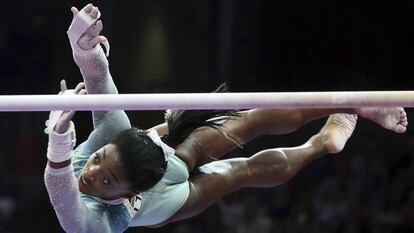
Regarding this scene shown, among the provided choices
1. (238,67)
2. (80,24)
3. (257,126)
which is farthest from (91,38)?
(238,67)

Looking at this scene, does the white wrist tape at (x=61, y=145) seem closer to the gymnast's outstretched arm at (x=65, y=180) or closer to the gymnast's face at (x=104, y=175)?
the gymnast's outstretched arm at (x=65, y=180)

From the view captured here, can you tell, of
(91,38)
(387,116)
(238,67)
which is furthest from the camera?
(238,67)

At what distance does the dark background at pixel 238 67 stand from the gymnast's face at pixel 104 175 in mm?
956

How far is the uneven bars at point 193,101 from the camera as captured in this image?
43.9 inches

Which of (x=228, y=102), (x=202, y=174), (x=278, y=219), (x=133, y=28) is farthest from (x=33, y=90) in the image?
(x=228, y=102)

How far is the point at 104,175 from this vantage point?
4.09ft

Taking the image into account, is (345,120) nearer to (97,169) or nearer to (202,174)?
(202,174)

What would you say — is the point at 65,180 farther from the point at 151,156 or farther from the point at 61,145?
the point at 151,156

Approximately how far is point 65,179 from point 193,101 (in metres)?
0.24

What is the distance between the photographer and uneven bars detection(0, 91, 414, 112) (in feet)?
3.66

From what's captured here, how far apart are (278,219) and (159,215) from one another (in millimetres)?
897

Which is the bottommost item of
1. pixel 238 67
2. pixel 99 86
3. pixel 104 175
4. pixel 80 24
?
pixel 238 67

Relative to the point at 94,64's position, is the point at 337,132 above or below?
below

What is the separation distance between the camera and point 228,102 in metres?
1.12
